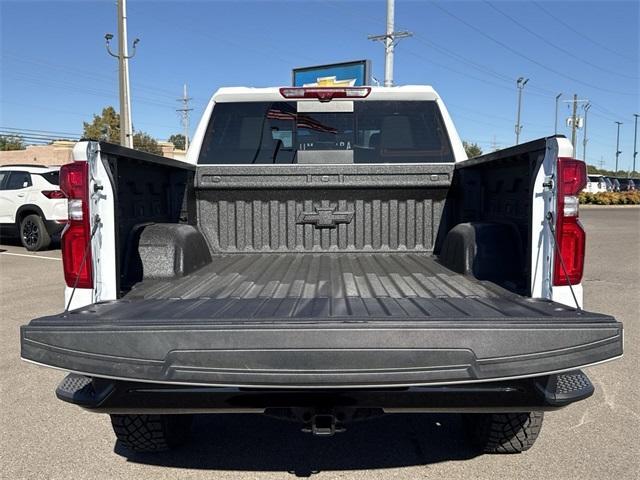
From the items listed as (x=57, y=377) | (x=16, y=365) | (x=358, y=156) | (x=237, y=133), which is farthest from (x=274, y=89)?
(x=16, y=365)

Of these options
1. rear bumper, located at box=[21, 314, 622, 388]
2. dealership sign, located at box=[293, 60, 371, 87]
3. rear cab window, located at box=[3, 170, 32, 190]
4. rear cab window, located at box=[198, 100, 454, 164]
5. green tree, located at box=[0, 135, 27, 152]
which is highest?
green tree, located at box=[0, 135, 27, 152]

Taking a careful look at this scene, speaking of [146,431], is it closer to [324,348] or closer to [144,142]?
[324,348]

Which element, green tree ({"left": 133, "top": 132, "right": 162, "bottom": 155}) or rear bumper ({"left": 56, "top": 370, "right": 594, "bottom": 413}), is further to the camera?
green tree ({"left": 133, "top": 132, "right": 162, "bottom": 155})

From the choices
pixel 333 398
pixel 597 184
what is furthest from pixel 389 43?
pixel 597 184

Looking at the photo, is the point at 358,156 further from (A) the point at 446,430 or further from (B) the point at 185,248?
(A) the point at 446,430

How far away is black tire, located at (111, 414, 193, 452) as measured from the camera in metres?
3.10

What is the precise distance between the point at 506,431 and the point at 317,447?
1.13 m

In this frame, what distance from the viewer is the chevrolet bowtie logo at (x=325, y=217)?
13.7 ft

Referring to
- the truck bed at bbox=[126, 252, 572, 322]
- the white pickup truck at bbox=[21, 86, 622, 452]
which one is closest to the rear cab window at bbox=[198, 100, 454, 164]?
the white pickup truck at bbox=[21, 86, 622, 452]

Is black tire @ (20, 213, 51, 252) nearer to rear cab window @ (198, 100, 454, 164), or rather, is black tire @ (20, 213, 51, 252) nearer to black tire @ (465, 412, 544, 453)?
rear cab window @ (198, 100, 454, 164)

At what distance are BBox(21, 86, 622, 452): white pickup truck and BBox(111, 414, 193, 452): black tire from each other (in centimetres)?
1

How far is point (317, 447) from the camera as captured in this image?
339cm

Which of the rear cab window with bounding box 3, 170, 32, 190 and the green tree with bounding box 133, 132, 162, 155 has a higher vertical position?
the green tree with bounding box 133, 132, 162, 155

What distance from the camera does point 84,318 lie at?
2.29 meters
